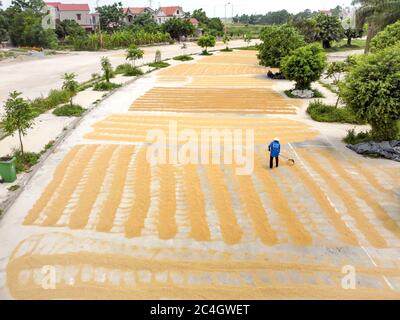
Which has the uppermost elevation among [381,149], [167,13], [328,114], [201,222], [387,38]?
[167,13]

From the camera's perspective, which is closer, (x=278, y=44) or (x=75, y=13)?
(x=278, y=44)

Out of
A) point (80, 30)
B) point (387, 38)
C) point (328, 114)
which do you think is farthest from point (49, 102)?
point (80, 30)

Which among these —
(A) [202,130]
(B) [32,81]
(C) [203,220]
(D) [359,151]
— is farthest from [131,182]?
(B) [32,81]

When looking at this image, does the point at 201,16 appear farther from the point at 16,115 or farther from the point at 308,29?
the point at 16,115

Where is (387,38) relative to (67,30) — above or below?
below

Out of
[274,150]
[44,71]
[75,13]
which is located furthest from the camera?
[75,13]

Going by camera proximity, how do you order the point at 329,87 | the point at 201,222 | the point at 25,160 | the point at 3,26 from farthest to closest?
the point at 3,26
the point at 329,87
the point at 25,160
the point at 201,222
